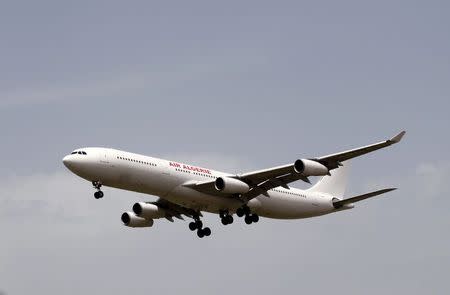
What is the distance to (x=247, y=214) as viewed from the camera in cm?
6519

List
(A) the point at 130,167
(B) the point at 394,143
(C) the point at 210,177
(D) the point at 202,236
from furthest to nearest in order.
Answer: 1. (D) the point at 202,236
2. (C) the point at 210,177
3. (A) the point at 130,167
4. (B) the point at 394,143

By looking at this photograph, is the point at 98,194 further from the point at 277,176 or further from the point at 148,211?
the point at 277,176

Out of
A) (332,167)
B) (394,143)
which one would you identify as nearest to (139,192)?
(332,167)

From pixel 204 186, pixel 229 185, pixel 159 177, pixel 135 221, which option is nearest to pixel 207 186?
pixel 204 186

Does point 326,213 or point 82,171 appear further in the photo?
point 326,213

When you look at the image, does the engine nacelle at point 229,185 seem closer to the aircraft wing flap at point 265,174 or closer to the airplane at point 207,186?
the airplane at point 207,186

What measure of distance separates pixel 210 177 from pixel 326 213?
37.7 ft

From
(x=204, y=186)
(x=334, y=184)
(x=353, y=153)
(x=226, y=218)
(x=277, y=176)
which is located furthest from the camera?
(x=334, y=184)

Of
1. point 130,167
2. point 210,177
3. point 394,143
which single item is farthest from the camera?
point 210,177

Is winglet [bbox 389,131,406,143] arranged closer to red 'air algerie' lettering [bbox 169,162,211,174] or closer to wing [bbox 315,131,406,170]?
wing [bbox 315,131,406,170]

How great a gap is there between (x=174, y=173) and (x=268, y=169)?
6.24 metres

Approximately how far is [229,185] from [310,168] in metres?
5.82

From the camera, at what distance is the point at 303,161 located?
2323 inches

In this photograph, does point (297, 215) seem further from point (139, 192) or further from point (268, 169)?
point (139, 192)
